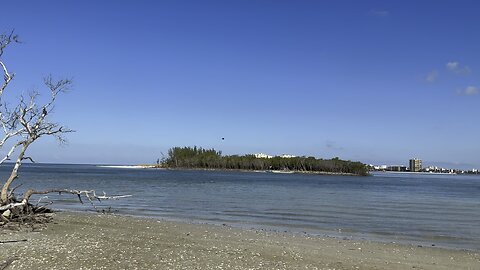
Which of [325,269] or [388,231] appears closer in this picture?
[325,269]

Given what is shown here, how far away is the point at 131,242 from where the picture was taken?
15.1m

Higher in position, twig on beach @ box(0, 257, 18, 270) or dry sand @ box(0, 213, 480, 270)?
twig on beach @ box(0, 257, 18, 270)

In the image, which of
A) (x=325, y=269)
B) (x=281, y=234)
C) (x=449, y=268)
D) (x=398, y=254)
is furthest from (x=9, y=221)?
(x=449, y=268)

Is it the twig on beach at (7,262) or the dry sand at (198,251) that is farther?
the dry sand at (198,251)

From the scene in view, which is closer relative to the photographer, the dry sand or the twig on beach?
the twig on beach

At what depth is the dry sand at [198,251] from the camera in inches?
473

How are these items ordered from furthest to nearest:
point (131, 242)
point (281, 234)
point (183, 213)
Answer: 1. point (183, 213)
2. point (281, 234)
3. point (131, 242)

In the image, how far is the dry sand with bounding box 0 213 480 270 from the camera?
1202 centimetres

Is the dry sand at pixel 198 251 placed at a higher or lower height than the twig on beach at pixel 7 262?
lower

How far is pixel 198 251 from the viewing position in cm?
1401

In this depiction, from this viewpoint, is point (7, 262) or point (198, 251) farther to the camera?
point (198, 251)

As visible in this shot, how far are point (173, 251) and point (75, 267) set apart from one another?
10.7ft

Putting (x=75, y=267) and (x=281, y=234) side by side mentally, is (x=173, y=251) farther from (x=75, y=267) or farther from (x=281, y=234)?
(x=281, y=234)

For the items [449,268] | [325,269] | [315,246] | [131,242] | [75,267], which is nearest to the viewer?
[75,267]
